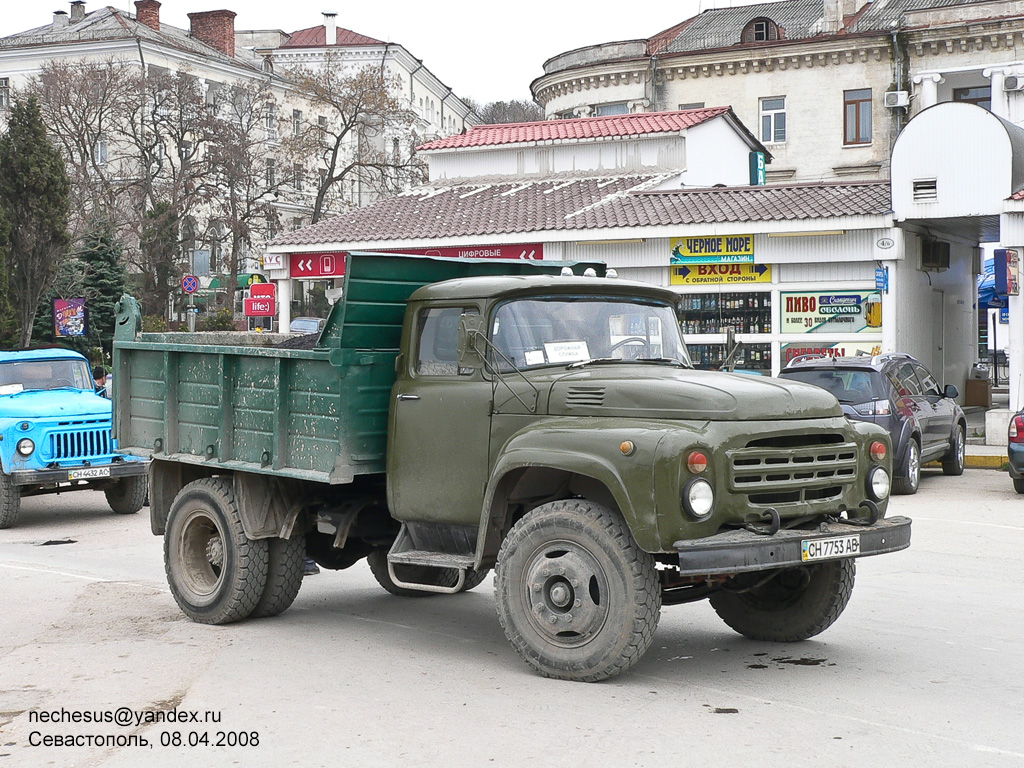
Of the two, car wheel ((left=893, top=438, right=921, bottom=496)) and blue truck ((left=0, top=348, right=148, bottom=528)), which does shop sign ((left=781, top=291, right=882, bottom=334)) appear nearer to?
car wheel ((left=893, top=438, right=921, bottom=496))

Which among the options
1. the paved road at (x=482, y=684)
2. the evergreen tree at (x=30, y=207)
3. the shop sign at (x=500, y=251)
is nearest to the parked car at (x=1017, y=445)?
the paved road at (x=482, y=684)

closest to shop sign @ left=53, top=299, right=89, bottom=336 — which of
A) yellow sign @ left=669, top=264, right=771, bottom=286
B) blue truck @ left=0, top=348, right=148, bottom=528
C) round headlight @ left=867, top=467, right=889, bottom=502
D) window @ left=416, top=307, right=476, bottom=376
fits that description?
yellow sign @ left=669, top=264, right=771, bottom=286

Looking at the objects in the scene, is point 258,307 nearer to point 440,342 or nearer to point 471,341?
point 440,342

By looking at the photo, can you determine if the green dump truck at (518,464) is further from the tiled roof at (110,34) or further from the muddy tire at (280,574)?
the tiled roof at (110,34)

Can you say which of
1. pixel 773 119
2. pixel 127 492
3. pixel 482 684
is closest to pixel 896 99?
pixel 773 119

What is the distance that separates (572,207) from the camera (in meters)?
26.4

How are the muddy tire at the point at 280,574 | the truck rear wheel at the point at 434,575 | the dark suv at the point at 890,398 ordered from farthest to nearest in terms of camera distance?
the dark suv at the point at 890,398, the muddy tire at the point at 280,574, the truck rear wheel at the point at 434,575

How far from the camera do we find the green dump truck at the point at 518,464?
6301mm

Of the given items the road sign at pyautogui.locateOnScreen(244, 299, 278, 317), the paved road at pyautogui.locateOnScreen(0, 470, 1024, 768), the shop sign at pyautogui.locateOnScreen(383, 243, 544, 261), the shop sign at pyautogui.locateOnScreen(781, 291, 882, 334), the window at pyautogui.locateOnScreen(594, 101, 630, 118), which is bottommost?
the paved road at pyautogui.locateOnScreen(0, 470, 1024, 768)

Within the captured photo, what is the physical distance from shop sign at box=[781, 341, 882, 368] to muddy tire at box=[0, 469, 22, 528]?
44.1ft

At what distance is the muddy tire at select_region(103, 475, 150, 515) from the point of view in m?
15.0

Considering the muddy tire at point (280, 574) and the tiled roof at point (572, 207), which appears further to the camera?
the tiled roof at point (572, 207)

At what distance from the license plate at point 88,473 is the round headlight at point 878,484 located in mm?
9729

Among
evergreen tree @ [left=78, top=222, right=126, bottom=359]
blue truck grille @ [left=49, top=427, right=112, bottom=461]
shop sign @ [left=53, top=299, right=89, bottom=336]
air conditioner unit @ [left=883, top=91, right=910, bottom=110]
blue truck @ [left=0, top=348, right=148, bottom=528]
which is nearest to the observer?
blue truck @ [left=0, top=348, right=148, bottom=528]
